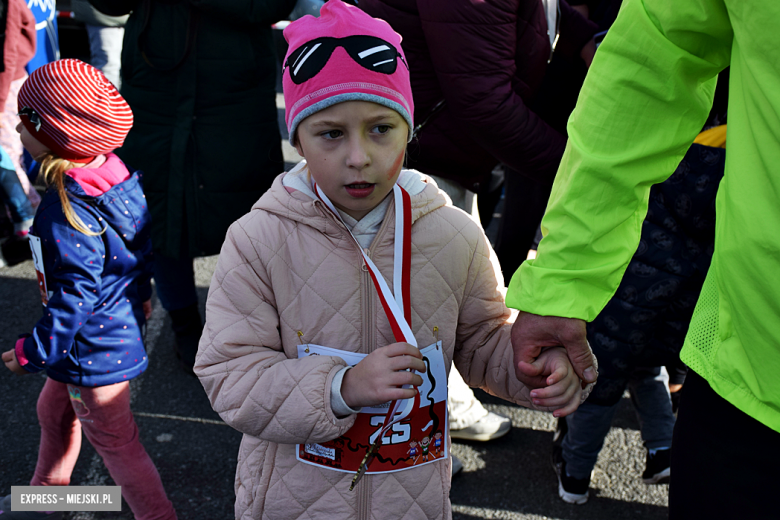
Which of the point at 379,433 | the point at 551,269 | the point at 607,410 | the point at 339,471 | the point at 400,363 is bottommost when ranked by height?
the point at 607,410

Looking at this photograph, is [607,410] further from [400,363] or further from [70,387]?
[70,387]

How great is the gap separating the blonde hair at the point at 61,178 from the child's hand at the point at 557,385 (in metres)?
1.42

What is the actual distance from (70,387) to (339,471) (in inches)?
45.4

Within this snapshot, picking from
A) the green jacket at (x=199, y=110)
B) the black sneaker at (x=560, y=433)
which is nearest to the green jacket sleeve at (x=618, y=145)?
the black sneaker at (x=560, y=433)

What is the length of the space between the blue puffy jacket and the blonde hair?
0.06ft

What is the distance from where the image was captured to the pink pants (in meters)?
2.21

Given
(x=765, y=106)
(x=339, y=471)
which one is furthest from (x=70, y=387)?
(x=765, y=106)

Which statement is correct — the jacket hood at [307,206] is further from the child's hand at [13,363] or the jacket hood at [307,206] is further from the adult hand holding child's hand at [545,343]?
the child's hand at [13,363]

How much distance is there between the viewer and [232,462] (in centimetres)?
280

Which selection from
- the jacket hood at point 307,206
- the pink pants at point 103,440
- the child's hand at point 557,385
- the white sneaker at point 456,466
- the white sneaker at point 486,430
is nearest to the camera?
the child's hand at point 557,385

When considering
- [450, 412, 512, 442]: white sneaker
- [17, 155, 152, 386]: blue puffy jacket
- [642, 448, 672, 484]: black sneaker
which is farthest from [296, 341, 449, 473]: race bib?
[642, 448, 672, 484]: black sneaker

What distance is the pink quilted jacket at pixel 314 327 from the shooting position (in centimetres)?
141

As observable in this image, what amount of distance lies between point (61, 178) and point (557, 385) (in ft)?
5.27

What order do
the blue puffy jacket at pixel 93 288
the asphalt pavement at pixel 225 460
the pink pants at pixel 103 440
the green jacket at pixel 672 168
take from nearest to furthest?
1. the green jacket at pixel 672 168
2. the blue puffy jacket at pixel 93 288
3. the pink pants at pixel 103 440
4. the asphalt pavement at pixel 225 460
